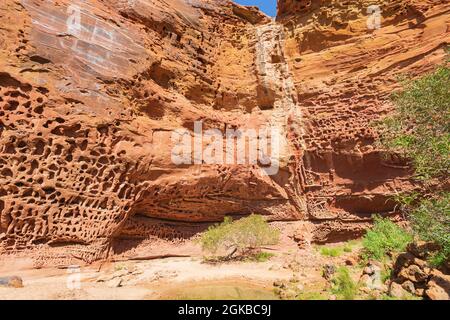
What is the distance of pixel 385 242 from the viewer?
29.8 ft

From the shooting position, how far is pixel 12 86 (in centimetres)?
877

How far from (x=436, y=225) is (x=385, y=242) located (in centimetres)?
357

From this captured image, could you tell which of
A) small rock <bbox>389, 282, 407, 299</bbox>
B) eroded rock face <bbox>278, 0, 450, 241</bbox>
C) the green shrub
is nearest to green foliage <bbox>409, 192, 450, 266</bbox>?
the green shrub

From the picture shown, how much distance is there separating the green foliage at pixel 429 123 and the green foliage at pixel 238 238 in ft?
18.0

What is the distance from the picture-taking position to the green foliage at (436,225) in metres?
5.50

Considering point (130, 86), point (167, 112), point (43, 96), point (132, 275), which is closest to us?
point (132, 275)

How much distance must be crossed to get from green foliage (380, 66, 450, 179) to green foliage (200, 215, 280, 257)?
5.48m

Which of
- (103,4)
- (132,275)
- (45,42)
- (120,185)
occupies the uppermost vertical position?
(103,4)

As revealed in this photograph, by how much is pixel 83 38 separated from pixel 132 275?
7.61 metres

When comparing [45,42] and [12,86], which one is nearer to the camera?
[12,86]

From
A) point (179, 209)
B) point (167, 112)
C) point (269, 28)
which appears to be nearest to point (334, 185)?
point (179, 209)

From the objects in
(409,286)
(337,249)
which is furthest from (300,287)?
(337,249)

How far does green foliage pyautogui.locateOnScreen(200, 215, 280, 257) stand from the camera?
34.3 ft

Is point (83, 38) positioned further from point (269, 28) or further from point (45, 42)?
point (269, 28)
